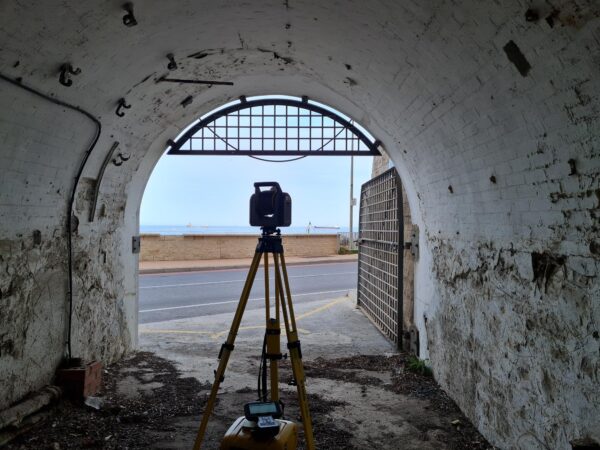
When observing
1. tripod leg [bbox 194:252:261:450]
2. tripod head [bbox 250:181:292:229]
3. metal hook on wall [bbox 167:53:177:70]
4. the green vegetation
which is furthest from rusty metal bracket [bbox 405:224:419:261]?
metal hook on wall [bbox 167:53:177:70]

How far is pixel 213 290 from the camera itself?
1312 centimetres

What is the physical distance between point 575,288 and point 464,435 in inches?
76.9

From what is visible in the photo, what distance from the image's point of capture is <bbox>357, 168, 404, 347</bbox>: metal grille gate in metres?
7.01

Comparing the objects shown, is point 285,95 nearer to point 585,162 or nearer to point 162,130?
point 162,130

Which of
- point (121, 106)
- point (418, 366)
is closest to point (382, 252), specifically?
point (418, 366)

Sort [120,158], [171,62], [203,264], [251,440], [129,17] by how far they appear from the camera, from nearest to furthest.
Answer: [251,440] < [129,17] < [171,62] < [120,158] < [203,264]

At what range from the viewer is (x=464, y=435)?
3990mm

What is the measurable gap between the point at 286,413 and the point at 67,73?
10.9 ft

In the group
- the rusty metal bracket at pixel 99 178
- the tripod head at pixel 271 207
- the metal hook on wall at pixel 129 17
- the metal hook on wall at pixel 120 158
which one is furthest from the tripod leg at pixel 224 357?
the metal hook on wall at pixel 120 158

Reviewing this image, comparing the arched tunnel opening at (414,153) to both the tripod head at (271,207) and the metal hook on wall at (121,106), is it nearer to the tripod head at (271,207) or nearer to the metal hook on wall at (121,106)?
the metal hook on wall at (121,106)

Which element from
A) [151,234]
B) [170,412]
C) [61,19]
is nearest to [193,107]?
[61,19]

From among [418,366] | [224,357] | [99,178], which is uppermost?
[99,178]

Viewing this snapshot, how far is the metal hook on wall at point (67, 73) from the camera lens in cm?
347

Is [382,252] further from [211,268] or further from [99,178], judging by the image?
[211,268]
